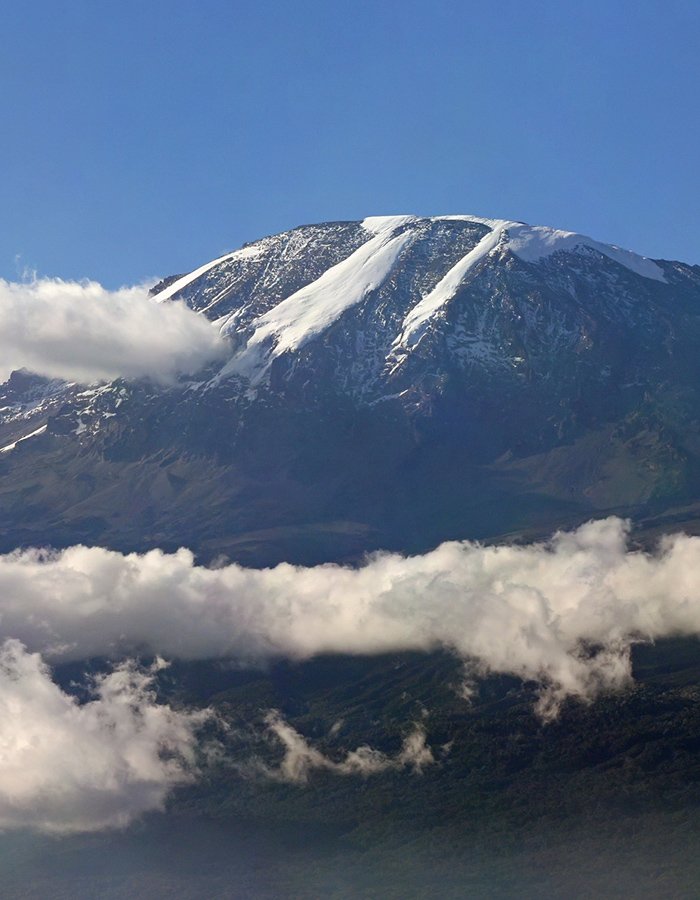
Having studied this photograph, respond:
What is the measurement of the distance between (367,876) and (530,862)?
918 inches

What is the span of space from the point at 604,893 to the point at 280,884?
4743cm

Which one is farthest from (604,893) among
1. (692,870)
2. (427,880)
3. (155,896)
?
(155,896)

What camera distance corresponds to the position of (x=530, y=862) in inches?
7594

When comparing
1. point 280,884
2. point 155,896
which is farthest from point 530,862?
point 155,896

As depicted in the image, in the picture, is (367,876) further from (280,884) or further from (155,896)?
(155,896)

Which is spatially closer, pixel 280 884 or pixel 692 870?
pixel 692 870

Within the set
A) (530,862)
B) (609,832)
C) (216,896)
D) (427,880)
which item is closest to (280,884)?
(216,896)

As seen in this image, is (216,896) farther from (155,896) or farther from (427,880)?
(427,880)

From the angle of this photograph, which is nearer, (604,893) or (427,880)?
(604,893)

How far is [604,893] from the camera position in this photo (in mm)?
177500

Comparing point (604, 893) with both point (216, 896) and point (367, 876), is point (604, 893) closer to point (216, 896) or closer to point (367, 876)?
point (367, 876)

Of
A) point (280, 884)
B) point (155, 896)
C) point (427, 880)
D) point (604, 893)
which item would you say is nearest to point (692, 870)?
point (604, 893)

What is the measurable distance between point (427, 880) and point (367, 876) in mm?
9743

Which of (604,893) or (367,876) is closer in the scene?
(604,893)
